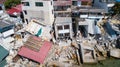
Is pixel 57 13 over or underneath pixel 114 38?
over

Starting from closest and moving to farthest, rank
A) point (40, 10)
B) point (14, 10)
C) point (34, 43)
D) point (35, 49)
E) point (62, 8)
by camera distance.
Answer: point (35, 49) < point (34, 43) < point (40, 10) < point (62, 8) < point (14, 10)

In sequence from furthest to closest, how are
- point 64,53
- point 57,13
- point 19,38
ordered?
point 57,13, point 19,38, point 64,53

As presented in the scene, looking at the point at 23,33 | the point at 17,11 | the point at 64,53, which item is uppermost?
the point at 17,11

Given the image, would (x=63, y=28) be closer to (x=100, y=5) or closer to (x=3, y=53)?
(x=3, y=53)

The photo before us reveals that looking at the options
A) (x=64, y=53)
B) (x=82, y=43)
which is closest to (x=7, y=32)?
(x=64, y=53)

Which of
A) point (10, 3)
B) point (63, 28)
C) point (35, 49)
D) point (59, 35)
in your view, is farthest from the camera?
point (10, 3)

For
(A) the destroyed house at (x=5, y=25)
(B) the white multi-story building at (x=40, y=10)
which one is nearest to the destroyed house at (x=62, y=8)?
(B) the white multi-story building at (x=40, y=10)

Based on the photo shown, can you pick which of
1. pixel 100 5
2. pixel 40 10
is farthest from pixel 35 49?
pixel 100 5

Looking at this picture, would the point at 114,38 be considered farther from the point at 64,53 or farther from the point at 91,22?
the point at 64,53
